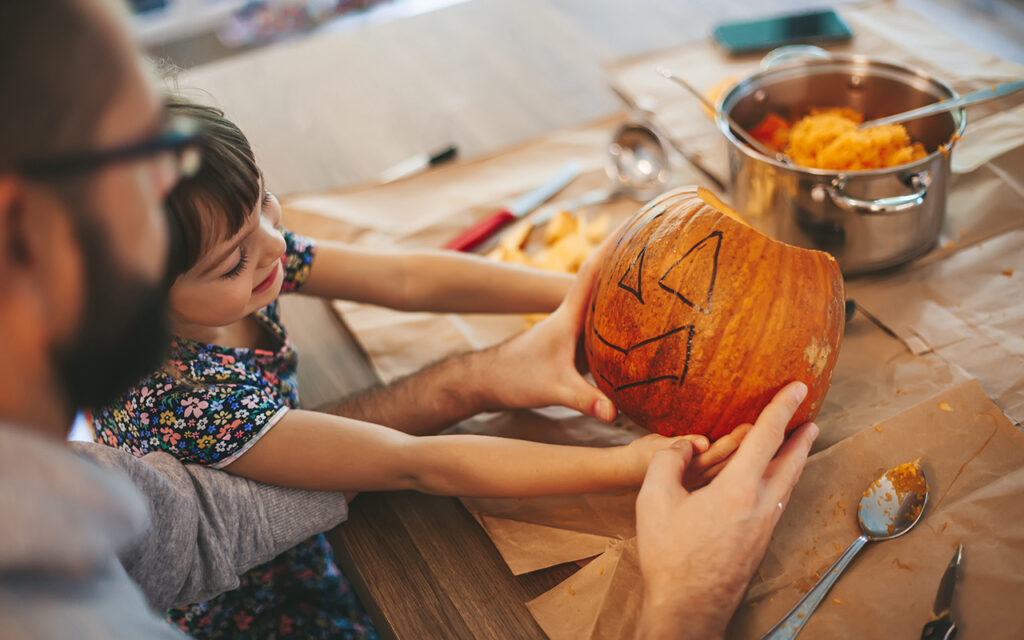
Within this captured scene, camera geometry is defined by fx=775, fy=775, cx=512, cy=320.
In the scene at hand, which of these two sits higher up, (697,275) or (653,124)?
(697,275)

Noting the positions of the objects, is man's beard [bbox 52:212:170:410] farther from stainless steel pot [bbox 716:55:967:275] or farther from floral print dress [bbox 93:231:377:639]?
stainless steel pot [bbox 716:55:967:275]

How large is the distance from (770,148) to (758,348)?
54 cm

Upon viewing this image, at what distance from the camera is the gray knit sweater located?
0.46m

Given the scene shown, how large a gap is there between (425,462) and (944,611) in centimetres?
55

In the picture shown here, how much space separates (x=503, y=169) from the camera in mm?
1503

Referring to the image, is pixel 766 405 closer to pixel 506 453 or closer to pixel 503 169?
pixel 506 453

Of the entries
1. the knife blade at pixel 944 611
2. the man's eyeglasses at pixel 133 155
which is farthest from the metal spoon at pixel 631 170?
the man's eyeglasses at pixel 133 155

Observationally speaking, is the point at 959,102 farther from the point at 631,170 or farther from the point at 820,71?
the point at 631,170

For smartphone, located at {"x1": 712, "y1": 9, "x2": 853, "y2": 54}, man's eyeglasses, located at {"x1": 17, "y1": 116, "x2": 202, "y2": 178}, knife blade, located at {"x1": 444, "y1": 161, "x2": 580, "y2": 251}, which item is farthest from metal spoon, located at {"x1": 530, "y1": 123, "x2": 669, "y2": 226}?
man's eyeglasses, located at {"x1": 17, "y1": 116, "x2": 202, "y2": 178}

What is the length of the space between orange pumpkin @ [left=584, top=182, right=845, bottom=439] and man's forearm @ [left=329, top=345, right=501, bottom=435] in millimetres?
238

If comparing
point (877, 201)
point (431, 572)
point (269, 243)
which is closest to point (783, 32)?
point (877, 201)

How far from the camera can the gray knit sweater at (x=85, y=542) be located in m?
0.46

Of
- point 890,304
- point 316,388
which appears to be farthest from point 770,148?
point 316,388

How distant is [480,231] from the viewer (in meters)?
1.36
